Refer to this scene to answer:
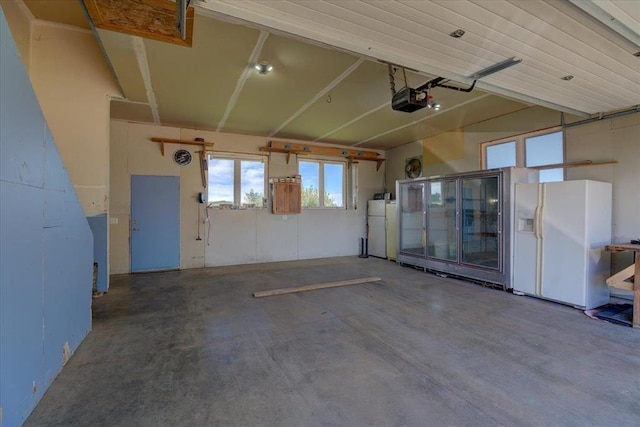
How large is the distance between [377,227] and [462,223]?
8.88 feet

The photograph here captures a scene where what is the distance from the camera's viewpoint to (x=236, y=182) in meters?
6.95

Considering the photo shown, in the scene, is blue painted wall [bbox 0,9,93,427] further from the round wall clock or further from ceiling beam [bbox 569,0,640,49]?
the round wall clock

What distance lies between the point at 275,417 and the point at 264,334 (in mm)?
1266

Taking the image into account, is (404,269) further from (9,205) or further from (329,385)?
(9,205)

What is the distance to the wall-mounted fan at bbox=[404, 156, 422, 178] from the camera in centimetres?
734

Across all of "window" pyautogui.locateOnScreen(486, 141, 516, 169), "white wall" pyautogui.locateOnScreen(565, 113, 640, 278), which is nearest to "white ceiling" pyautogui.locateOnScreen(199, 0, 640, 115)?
"white wall" pyautogui.locateOnScreen(565, 113, 640, 278)

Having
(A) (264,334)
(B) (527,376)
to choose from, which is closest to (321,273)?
(A) (264,334)

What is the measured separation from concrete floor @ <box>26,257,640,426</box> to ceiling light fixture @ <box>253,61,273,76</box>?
304 cm

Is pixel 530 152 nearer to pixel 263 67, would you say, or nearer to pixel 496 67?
pixel 496 67

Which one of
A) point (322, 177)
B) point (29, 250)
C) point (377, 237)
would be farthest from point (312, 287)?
point (322, 177)

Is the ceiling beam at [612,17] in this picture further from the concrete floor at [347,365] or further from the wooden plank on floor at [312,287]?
the wooden plank on floor at [312,287]

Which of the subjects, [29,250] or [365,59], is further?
[365,59]

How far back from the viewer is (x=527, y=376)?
228cm

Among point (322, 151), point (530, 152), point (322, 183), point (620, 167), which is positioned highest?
point (322, 151)
